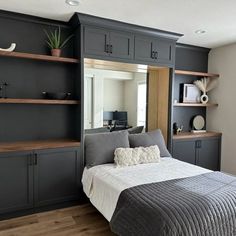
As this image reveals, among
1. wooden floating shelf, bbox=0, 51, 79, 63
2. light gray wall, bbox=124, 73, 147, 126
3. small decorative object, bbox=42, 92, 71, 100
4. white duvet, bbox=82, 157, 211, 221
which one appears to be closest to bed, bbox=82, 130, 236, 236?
white duvet, bbox=82, 157, 211, 221

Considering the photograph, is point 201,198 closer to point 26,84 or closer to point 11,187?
point 11,187

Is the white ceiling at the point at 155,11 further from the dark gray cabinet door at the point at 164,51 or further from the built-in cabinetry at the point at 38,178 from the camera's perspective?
the built-in cabinetry at the point at 38,178

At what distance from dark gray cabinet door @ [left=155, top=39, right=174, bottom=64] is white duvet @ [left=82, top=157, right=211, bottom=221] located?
160cm

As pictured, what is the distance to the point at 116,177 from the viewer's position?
2.45m

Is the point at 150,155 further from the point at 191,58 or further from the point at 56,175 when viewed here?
the point at 191,58

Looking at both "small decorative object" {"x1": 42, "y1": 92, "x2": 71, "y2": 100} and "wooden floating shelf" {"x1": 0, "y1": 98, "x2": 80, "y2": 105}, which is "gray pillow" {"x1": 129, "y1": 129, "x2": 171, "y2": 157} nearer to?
"wooden floating shelf" {"x1": 0, "y1": 98, "x2": 80, "y2": 105}

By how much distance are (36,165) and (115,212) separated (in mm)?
1191

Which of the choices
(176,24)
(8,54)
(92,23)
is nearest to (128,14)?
(92,23)

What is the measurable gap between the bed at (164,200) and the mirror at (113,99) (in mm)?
928

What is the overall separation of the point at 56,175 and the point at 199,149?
99.6 inches

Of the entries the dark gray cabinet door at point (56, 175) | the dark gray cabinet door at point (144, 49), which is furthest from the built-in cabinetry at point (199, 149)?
the dark gray cabinet door at point (56, 175)

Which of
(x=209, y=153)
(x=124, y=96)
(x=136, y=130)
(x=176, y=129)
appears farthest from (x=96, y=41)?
(x=209, y=153)

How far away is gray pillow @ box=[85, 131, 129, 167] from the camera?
292 centimetres

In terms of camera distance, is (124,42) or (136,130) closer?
(124,42)
